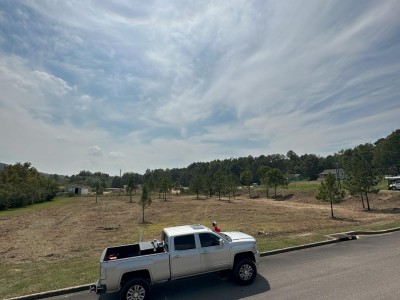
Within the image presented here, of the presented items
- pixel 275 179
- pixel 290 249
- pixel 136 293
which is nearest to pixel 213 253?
pixel 136 293

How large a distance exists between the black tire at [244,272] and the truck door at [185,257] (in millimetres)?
1235

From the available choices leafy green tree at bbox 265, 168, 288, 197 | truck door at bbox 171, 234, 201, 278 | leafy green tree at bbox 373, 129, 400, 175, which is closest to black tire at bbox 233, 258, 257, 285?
truck door at bbox 171, 234, 201, 278

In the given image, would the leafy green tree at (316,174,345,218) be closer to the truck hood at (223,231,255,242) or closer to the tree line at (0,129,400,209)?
the tree line at (0,129,400,209)

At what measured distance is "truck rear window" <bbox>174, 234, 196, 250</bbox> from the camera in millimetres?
8770

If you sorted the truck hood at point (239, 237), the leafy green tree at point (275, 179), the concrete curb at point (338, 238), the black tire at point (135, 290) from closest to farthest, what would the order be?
the black tire at point (135, 290), the truck hood at point (239, 237), the concrete curb at point (338, 238), the leafy green tree at point (275, 179)

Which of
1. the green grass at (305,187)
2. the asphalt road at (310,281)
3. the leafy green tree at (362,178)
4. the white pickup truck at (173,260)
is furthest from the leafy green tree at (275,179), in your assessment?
the white pickup truck at (173,260)

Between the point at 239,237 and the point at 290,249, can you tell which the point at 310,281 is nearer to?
the point at 239,237

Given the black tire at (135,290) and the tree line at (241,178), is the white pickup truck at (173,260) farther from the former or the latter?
the tree line at (241,178)

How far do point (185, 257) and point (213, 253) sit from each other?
93 cm

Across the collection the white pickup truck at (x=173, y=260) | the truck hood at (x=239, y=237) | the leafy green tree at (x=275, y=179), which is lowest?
the white pickup truck at (x=173, y=260)

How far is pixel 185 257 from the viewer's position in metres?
8.65

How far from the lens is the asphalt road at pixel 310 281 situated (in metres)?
7.99

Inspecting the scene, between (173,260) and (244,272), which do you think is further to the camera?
(244,272)

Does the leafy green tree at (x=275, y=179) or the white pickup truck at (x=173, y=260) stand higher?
the leafy green tree at (x=275, y=179)
